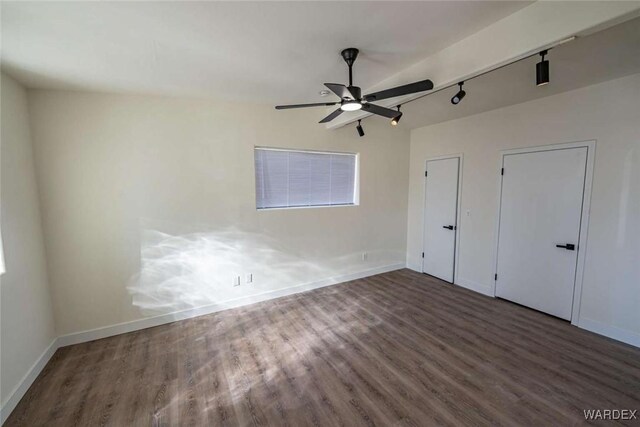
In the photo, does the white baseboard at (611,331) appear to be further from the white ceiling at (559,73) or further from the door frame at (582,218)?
the white ceiling at (559,73)

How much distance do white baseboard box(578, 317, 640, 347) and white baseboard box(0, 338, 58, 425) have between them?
5384 mm

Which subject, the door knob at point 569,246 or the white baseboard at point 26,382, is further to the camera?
the door knob at point 569,246

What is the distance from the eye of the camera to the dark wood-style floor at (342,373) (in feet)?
6.16

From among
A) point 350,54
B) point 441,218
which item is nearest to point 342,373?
point 350,54

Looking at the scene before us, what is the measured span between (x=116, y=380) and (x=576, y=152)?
17.2 ft

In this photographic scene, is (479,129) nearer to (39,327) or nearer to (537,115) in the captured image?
A: (537,115)

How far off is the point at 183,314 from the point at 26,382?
4.30 ft

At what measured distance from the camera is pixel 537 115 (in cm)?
324

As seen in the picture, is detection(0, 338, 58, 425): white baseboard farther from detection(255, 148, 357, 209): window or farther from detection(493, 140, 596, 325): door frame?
detection(493, 140, 596, 325): door frame

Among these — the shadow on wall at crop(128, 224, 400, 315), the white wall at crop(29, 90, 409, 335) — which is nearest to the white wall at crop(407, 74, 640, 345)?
the white wall at crop(29, 90, 409, 335)

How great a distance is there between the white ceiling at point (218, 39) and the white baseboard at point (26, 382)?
2498mm

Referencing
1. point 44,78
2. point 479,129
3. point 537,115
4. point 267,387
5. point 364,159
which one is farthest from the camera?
point 364,159

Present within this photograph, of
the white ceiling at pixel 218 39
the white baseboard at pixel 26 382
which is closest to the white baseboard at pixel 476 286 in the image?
the white ceiling at pixel 218 39

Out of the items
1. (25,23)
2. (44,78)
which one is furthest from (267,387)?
(44,78)
